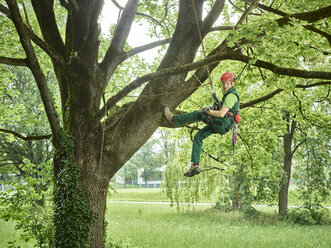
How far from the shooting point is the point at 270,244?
452 inches

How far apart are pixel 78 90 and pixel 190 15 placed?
2.41m

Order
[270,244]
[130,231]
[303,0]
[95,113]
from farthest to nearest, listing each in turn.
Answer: [130,231] < [270,244] < [303,0] < [95,113]

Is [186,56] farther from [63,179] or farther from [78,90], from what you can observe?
[63,179]

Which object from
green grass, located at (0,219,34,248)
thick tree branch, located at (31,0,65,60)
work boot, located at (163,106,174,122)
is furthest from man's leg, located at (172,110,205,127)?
green grass, located at (0,219,34,248)

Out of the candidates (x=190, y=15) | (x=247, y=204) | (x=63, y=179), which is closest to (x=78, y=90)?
A: (x=63, y=179)

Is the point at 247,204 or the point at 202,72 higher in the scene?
the point at 202,72

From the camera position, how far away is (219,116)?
4867 millimetres

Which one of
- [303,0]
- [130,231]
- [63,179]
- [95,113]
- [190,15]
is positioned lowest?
[130,231]

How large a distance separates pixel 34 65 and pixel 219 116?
3.06 metres

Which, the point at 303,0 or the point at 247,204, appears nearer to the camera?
the point at 303,0

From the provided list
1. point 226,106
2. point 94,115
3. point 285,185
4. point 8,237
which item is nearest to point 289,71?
point 226,106

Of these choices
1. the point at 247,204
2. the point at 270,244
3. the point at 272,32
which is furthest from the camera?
the point at 247,204

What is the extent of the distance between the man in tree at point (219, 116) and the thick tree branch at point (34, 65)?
209 cm

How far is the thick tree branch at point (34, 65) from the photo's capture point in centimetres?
486
